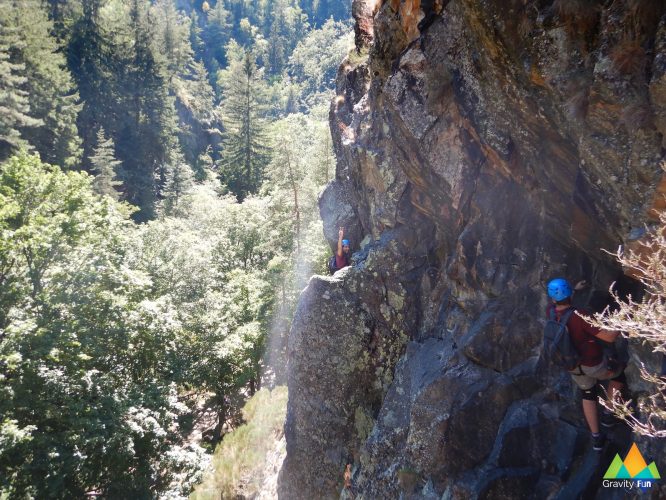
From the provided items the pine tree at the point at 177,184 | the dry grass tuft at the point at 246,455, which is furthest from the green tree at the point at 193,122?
the dry grass tuft at the point at 246,455

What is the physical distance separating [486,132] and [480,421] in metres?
4.34

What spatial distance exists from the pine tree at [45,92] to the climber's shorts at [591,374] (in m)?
34.9

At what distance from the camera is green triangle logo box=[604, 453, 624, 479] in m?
4.79

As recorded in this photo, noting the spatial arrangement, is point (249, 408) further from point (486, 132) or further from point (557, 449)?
point (486, 132)

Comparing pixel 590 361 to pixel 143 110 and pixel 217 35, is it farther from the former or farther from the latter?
pixel 217 35

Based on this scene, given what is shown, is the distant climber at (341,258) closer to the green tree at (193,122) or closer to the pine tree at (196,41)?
the green tree at (193,122)

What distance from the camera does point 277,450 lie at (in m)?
12.7

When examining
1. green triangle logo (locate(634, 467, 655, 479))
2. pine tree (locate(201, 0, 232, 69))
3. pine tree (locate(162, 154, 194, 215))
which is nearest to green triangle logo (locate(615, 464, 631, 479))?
green triangle logo (locate(634, 467, 655, 479))

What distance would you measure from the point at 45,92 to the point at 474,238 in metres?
36.7

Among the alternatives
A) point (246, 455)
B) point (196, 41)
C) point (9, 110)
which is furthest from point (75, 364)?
point (196, 41)

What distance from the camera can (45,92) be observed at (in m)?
32.3

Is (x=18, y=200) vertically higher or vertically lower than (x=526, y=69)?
higher

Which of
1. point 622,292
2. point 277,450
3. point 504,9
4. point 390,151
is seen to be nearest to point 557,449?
point 622,292

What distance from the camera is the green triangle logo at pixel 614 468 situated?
479 centimetres
